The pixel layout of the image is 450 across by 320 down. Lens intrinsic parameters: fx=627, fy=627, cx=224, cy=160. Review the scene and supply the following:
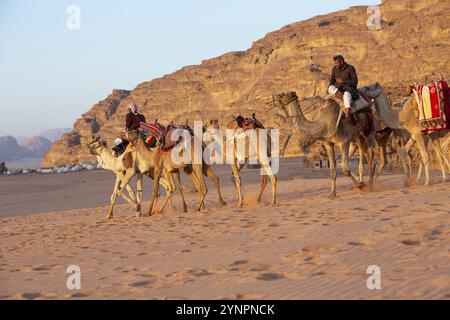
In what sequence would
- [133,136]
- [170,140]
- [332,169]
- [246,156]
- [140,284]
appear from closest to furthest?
[140,284] < [332,169] < [170,140] < [246,156] < [133,136]

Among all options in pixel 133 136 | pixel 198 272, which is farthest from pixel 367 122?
pixel 198 272

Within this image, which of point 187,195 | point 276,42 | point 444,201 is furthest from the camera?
point 276,42

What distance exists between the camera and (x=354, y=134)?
1355cm

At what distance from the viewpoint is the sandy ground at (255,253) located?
596 cm

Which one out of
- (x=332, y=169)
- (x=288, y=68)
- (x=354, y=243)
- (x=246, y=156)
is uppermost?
(x=288, y=68)

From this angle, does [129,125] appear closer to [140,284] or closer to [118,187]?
[118,187]

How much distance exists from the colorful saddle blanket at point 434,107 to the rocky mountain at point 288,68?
226 feet

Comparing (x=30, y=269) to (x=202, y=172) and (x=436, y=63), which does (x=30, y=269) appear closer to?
(x=202, y=172)

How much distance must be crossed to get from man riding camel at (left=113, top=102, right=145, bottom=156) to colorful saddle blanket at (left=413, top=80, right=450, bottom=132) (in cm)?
656

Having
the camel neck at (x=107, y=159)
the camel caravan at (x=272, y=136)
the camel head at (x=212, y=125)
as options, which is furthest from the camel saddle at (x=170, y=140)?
the camel neck at (x=107, y=159)

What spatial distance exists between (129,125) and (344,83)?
4.90m

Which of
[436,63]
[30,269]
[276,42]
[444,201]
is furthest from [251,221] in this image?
[276,42]

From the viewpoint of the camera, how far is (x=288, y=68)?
115625 mm

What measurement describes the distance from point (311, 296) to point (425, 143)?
10.5 m
